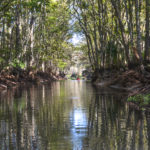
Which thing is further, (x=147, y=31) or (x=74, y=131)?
(x=147, y=31)

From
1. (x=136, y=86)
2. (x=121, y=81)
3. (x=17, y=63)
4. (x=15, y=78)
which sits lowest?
(x=136, y=86)

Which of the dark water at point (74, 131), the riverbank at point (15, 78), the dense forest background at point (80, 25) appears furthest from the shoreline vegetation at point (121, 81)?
the dark water at point (74, 131)

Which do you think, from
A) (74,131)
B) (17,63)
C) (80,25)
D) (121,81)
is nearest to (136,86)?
(121,81)

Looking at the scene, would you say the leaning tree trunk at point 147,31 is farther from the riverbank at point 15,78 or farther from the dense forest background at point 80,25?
the riverbank at point 15,78

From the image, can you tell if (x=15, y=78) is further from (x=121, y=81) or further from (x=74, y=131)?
(x=74, y=131)

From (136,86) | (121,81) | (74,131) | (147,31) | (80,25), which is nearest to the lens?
(74,131)

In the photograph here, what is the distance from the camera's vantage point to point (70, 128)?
7.14 metres

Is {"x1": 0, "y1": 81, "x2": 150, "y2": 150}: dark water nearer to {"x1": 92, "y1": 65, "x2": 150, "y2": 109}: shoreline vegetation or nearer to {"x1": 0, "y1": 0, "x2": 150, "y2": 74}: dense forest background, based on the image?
{"x1": 92, "y1": 65, "x2": 150, "y2": 109}: shoreline vegetation

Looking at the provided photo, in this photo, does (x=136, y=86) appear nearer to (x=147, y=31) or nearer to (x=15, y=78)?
(x=147, y=31)

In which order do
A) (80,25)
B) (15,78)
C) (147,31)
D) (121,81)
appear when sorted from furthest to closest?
(80,25) → (15,78) → (121,81) → (147,31)

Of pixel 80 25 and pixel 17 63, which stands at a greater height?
pixel 80 25

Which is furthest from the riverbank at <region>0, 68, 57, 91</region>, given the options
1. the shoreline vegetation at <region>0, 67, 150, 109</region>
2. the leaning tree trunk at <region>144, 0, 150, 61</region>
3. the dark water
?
the dark water

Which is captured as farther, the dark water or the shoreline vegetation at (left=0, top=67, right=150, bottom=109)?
the shoreline vegetation at (left=0, top=67, right=150, bottom=109)

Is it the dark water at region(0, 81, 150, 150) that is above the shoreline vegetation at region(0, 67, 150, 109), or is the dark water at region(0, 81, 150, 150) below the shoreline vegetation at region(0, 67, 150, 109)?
below
